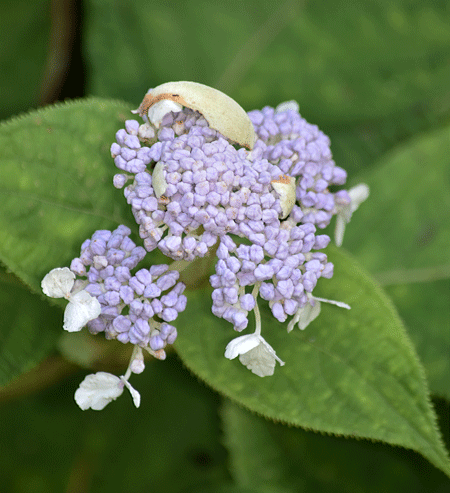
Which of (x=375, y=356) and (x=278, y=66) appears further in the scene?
(x=278, y=66)

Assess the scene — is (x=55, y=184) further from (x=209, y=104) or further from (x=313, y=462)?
(x=313, y=462)

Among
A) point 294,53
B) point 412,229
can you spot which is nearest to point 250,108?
point 294,53

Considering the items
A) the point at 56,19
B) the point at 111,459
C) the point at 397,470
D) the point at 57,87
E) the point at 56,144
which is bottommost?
the point at 111,459

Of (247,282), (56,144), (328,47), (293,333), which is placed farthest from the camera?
(328,47)

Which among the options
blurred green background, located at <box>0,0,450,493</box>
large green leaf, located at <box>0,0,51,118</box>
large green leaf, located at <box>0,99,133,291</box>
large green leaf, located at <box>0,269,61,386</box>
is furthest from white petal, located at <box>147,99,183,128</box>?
large green leaf, located at <box>0,0,51,118</box>

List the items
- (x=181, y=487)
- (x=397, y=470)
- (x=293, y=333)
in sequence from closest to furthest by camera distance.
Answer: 1. (x=293, y=333)
2. (x=397, y=470)
3. (x=181, y=487)

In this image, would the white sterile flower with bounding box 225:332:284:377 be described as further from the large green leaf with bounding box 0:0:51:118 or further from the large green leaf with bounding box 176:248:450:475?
the large green leaf with bounding box 0:0:51:118

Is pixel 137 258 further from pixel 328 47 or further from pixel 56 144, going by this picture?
pixel 328 47

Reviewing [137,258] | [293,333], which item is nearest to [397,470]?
[293,333]
